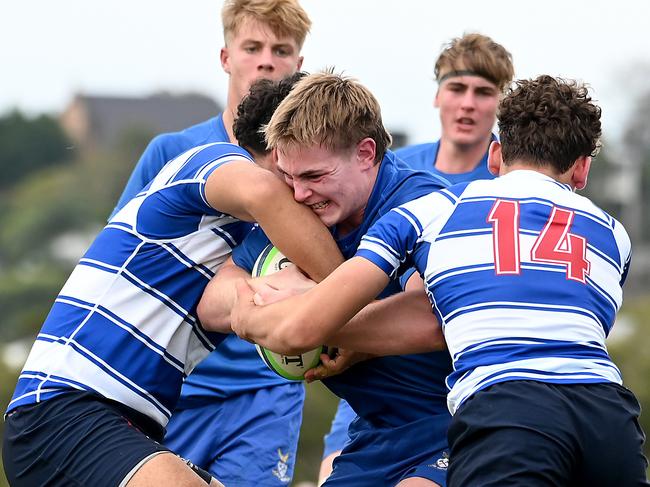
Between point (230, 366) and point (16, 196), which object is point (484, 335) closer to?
point (230, 366)

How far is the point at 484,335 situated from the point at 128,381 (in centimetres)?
161

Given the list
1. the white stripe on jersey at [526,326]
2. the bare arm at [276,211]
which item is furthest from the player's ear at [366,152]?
the white stripe on jersey at [526,326]

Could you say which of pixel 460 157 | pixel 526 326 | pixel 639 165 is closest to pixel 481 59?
pixel 460 157

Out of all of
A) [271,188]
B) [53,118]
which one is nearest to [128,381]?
[271,188]

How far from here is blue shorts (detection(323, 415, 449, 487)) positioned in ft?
16.6

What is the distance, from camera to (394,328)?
15.5 ft

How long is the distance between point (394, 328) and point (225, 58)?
325 centimetres

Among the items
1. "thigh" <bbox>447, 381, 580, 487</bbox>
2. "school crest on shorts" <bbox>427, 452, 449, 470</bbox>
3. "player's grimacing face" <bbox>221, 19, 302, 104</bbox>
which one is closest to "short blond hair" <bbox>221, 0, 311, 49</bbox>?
"player's grimacing face" <bbox>221, 19, 302, 104</bbox>

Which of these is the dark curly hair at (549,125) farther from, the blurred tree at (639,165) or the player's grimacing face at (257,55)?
the blurred tree at (639,165)

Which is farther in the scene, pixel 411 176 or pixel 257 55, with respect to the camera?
pixel 257 55

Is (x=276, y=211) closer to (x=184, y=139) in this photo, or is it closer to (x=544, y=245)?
(x=544, y=245)

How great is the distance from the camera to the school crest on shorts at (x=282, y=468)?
21.6 ft

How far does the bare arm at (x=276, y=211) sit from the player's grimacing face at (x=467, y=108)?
303 centimetres

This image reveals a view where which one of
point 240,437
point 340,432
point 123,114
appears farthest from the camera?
point 123,114
